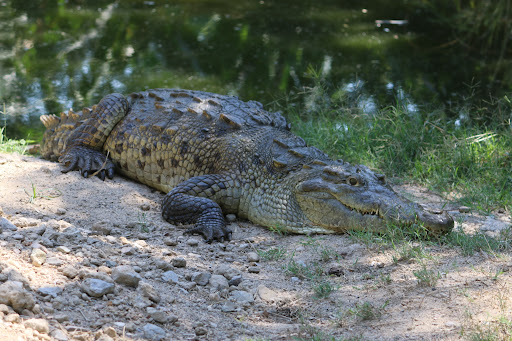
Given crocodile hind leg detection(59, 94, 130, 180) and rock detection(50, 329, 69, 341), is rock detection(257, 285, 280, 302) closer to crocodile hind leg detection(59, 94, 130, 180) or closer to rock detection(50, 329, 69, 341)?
rock detection(50, 329, 69, 341)

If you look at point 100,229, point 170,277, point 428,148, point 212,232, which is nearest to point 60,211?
point 100,229

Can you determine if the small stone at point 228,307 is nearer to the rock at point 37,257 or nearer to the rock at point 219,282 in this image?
the rock at point 219,282

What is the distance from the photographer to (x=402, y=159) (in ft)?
20.1

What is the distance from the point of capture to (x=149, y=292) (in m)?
3.08

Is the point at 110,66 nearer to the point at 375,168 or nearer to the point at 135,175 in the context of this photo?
the point at 135,175

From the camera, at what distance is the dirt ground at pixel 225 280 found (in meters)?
2.80

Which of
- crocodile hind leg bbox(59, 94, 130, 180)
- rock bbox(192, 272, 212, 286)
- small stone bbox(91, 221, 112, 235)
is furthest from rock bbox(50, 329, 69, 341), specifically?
crocodile hind leg bbox(59, 94, 130, 180)

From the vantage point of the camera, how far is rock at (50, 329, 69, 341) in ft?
8.18

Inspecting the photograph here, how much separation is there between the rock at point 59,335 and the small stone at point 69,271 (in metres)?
0.53

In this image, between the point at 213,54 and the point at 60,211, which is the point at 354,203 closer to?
the point at 60,211

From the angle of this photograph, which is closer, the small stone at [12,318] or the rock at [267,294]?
the small stone at [12,318]

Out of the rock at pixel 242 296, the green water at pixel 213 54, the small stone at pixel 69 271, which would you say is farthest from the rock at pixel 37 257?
the green water at pixel 213 54

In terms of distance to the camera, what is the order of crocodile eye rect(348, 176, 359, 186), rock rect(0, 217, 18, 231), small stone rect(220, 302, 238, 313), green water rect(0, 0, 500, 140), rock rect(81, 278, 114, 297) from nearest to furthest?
rock rect(81, 278, 114, 297), small stone rect(220, 302, 238, 313), rock rect(0, 217, 18, 231), crocodile eye rect(348, 176, 359, 186), green water rect(0, 0, 500, 140)

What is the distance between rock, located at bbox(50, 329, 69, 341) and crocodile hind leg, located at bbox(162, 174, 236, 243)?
1.84m
